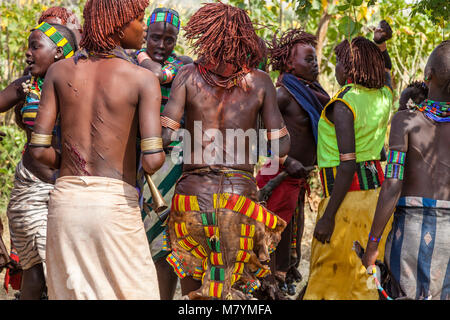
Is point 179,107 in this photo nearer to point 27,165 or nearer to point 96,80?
point 96,80

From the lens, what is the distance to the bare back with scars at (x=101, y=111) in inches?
119

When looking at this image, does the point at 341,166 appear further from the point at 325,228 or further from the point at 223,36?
the point at 223,36

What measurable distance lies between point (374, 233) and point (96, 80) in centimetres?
172

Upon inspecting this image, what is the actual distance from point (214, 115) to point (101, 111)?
0.75 meters

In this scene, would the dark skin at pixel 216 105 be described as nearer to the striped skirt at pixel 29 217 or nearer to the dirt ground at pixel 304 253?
the striped skirt at pixel 29 217

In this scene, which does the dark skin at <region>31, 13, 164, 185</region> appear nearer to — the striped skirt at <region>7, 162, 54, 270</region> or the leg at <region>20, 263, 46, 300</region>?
the striped skirt at <region>7, 162, 54, 270</region>

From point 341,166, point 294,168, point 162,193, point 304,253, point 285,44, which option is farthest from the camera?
point 304,253

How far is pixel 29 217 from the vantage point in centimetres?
409

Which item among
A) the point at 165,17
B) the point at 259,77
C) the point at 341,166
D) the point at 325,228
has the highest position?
the point at 165,17

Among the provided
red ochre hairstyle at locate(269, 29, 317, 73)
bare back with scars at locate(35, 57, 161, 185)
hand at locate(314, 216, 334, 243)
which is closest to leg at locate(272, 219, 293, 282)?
hand at locate(314, 216, 334, 243)

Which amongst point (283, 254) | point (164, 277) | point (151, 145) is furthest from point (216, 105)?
point (283, 254)

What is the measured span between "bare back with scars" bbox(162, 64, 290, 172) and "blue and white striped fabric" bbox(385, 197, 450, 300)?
100 cm

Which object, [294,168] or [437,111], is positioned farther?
[294,168]
